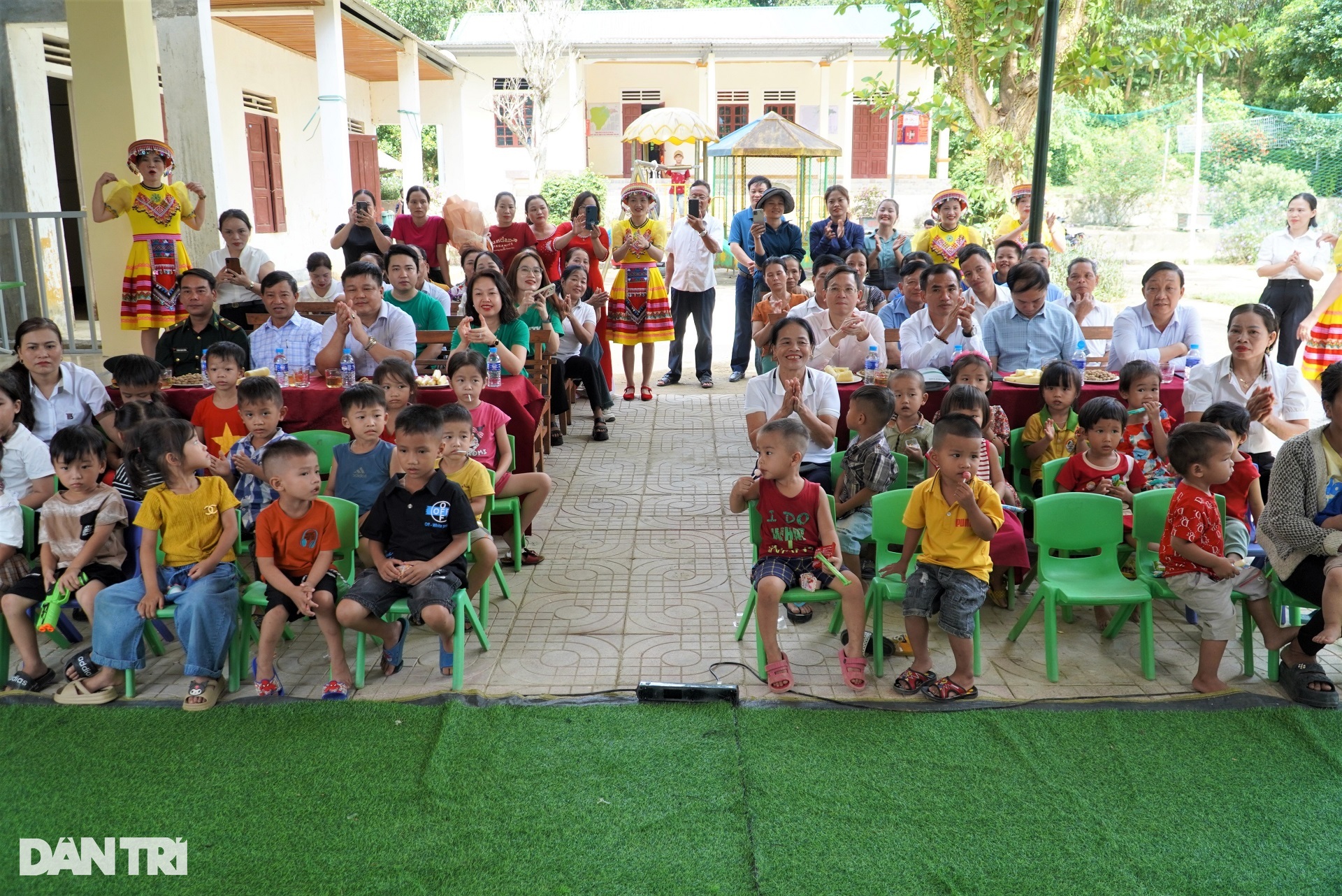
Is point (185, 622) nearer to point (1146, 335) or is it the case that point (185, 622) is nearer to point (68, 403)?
point (68, 403)

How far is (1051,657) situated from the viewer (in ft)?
12.4

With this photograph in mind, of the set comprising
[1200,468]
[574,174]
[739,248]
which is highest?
[574,174]

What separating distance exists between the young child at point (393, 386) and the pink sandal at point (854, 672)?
2259mm

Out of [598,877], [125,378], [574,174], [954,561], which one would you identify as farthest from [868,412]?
[574,174]

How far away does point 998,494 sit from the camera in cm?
411

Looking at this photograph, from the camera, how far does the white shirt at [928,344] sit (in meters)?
5.42

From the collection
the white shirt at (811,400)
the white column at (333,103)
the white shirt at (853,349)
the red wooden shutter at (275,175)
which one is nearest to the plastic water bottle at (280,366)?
the white shirt at (811,400)

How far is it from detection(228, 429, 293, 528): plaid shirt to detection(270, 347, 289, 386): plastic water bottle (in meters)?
1.13

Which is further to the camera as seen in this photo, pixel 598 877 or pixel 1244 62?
pixel 1244 62

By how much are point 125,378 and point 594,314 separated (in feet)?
10.9

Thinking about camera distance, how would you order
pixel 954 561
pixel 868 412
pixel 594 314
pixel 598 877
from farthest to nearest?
pixel 594 314, pixel 868 412, pixel 954 561, pixel 598 877

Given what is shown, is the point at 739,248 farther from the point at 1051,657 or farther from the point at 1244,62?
the point at 1244,62

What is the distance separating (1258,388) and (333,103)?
9.81 m

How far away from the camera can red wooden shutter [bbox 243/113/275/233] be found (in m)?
12.5
